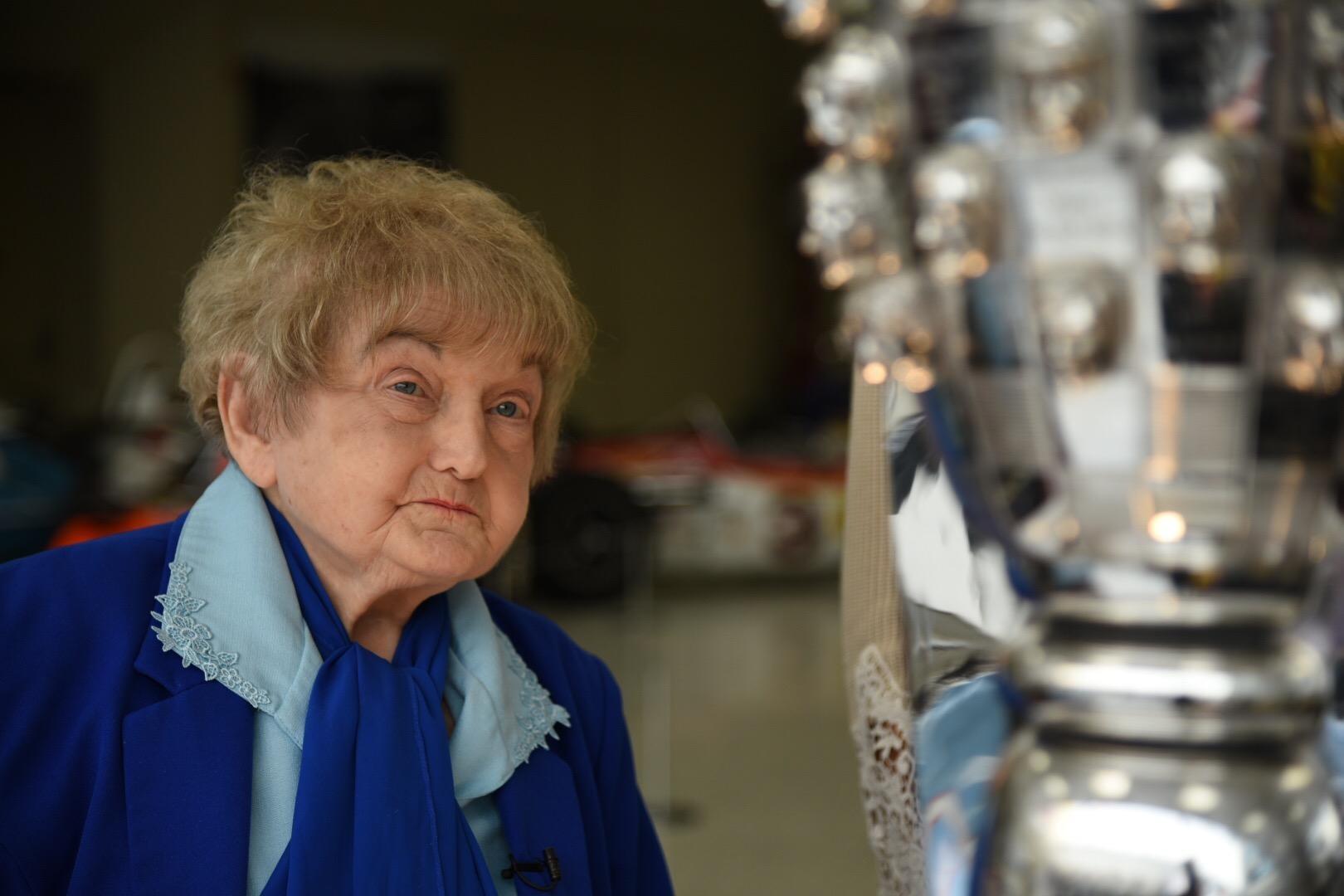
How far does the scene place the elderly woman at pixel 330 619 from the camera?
109 centimetres

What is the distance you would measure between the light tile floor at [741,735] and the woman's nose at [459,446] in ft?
8.43

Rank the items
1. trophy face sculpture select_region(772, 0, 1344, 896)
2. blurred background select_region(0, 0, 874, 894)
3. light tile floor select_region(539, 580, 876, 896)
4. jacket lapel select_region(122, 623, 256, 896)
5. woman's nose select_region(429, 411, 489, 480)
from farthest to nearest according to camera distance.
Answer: blurred background select_region(0, 0, 874, 894) → light tile floor select_region(539, 580, 876, 896) → woman's nose select_region(429, 411, 489, 480) → jacket lapel select_region(122, 623, 256, 896) → trophy face sculpture select_region(772, 0, 1344, 896)

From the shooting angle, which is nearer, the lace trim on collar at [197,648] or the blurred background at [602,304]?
the lace trim on collar at [197,648]

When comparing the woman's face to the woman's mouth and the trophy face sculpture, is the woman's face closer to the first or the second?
the woman's mouth

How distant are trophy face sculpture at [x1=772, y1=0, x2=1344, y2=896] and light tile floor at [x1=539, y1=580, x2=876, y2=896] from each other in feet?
10.6

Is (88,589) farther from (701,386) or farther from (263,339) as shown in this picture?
(701,386)

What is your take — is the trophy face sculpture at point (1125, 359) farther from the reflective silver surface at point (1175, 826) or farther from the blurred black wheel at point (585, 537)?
the blurred black wheel at point (585, 537)

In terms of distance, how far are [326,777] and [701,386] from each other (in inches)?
496

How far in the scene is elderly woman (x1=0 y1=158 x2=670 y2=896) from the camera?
1087 millimetres

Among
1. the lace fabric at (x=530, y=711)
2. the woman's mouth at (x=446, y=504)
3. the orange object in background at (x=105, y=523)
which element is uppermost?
the woman's mouth at (x=446, y=504)

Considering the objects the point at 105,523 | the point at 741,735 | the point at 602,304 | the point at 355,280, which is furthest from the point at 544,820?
the point at 602,304

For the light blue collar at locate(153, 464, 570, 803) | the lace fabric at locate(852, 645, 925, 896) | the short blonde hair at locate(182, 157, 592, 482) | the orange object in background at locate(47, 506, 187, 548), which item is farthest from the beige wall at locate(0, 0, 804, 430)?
the lace fabric at locate(852, 645, 925, 896)

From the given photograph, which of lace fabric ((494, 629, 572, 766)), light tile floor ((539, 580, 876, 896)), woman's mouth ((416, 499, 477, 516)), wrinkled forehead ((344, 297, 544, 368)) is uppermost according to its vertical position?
wrinkled forehead ((344, 297, 544, 368))

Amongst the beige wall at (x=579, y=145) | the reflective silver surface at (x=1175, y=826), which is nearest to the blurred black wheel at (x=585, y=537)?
the beige wall at (x=579, y=145)
